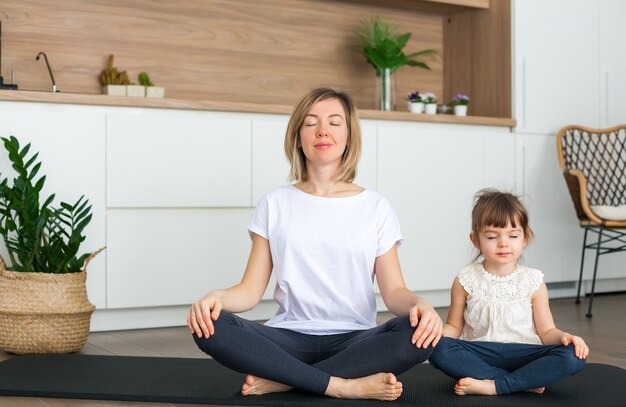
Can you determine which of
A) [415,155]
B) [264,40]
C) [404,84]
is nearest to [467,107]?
[404,84]

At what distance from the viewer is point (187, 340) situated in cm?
340

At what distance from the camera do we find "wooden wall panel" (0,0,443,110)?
4.01 m

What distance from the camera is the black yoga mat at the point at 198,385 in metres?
2.25

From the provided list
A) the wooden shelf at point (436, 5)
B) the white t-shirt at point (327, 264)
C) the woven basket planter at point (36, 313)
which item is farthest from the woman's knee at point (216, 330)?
the wooden shelf at point (436, 5)

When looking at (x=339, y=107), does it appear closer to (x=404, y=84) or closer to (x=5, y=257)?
(x=5, y=257)

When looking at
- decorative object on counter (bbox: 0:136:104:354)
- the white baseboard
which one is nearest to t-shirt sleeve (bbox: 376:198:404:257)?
decorative object on counter (bbox: 0:136:104:354)

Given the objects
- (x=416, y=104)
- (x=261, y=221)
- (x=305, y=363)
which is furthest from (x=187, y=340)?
(x=416, y=104)

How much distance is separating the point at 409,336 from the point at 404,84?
3.00m

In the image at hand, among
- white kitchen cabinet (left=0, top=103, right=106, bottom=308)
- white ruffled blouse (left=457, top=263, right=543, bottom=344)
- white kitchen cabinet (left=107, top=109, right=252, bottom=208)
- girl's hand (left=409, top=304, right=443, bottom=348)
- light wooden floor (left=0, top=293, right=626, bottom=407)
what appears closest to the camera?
girl's hand (left=409, top=304, right=443, bottom=348)

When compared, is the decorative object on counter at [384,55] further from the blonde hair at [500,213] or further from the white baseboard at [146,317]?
the blonde hair at [500,213]

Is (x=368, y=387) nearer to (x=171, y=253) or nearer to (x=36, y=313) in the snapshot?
(x=36, y=313)

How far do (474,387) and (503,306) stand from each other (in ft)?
0.84

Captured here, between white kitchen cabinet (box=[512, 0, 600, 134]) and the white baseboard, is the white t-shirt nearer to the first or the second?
the white baseboard

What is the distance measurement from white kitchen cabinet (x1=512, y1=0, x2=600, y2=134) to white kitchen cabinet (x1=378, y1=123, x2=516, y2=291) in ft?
1.03
